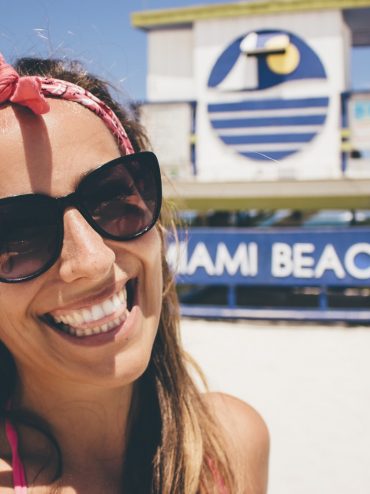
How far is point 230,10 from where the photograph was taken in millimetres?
11859

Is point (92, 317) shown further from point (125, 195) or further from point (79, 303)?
point (125, 195)

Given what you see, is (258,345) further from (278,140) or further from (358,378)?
Result: (278,140)

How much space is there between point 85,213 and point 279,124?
10.5 m

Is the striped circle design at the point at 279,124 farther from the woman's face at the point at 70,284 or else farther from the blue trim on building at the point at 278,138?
the woman's face at the point at 70,284

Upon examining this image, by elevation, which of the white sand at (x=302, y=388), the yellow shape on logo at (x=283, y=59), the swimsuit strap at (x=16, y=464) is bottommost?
the white sand at (x=302, y=388)

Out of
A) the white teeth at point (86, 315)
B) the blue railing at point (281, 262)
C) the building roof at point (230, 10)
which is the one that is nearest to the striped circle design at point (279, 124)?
the building roof at point (230, 10)

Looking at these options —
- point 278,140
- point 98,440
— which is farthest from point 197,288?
point 98,440

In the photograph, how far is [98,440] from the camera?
1.24 meters

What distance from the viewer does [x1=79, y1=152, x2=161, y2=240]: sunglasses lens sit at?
1.10 metres

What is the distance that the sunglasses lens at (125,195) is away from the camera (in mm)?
1102

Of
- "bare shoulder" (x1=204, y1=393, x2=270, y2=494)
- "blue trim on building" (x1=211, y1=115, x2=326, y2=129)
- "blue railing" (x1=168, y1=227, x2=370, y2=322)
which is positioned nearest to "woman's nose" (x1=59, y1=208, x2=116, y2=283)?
"bare shoulder" (x1=204, y1=393, x2=270, y2=494)

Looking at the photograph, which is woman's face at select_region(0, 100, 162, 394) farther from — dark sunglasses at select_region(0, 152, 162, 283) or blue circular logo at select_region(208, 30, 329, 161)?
blue circular logo at select_region(208, 30, 329, 161)

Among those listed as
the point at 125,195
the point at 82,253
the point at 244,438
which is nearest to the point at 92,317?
the point at 82,253

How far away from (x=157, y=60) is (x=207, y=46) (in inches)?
66.3
